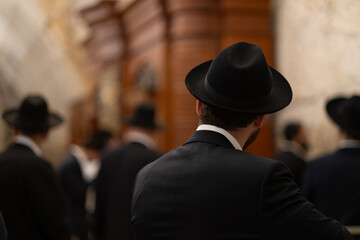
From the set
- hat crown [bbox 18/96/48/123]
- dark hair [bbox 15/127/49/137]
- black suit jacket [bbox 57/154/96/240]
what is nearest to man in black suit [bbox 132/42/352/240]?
dark hair [bbox 15/127/49/137]

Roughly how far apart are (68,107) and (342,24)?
50.2ft

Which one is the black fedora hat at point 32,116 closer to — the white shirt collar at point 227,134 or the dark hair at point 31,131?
the dark hair at point 31,131

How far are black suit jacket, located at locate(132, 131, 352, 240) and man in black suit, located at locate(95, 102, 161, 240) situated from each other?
260 centimetres

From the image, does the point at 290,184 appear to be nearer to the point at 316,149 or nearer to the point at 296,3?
the point at 316,149

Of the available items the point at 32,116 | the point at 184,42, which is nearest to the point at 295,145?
the point at 184,42

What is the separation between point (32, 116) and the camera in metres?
4.10

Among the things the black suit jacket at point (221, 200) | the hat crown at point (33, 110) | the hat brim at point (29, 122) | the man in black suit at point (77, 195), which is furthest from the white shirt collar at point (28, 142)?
the man in black suit at point (77, 195)

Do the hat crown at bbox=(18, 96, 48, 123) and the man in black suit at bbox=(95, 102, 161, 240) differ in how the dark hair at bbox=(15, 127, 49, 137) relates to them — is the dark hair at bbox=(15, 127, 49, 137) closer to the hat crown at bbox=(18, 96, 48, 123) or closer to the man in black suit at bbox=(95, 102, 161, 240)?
the hat crown at bbox=(18, 96, 48, 123)

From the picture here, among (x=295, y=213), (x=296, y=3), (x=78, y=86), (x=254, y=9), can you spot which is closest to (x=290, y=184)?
(x=295, y=213)

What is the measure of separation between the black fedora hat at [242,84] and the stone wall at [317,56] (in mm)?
3057

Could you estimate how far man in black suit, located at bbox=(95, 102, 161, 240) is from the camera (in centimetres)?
457

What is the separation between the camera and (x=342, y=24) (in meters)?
Answer: 5.07

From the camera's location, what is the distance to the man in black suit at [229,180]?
175cm

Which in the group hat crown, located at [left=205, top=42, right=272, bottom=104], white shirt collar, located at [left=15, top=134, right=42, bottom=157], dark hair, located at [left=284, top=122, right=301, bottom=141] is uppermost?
hat crown, located at [left=205, top=42, right=272, bottom=104]
